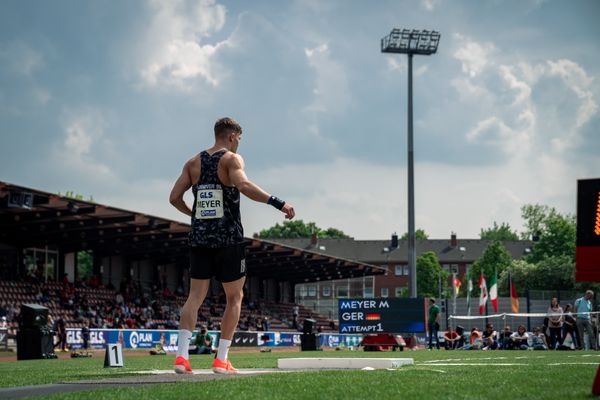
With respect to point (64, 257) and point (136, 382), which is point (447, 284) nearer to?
point (64, 257)

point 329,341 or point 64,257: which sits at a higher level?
point 64,257

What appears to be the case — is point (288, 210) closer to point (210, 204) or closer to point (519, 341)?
point (210, 204)

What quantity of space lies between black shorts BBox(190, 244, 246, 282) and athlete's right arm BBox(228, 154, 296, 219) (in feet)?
1.63

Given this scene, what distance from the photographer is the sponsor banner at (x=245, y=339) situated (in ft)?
129

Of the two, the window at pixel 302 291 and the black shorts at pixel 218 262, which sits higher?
the black shorts at pixel 218 262

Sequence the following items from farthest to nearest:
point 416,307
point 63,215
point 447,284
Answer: point 447,284 < point 63,215 < point 416,307

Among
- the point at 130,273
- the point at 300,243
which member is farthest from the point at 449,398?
the point at 300,243

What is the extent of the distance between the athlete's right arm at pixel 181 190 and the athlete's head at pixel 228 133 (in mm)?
367

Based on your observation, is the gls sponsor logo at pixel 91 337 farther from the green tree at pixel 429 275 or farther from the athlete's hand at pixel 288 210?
the green tree at pixel 429 275

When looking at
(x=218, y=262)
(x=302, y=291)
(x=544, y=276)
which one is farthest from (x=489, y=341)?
(x=302, y=291)

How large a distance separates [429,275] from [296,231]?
34.7 m

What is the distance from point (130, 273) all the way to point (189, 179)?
156 ft

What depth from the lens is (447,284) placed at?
130625mm

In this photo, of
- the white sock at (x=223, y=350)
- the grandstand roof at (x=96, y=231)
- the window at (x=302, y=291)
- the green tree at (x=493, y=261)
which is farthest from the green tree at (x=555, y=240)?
the white sock at (x=223, y=350)
